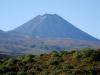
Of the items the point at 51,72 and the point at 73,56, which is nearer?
the point at 51,72

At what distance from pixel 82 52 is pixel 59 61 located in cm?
157

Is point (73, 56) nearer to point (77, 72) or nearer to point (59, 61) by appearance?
point (59, 61)

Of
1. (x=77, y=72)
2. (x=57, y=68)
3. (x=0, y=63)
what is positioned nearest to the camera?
(x=77, y=72)

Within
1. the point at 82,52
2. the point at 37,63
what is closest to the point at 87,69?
the point at 82,52

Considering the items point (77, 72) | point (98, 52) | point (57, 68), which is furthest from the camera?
point (98, 52)

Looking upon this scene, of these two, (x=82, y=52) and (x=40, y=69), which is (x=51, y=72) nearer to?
(x=40, y=69)

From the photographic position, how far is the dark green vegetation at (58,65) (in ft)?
62.6

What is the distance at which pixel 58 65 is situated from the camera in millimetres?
20922

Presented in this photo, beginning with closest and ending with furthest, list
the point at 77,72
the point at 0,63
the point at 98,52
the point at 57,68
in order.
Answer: the point at 77,72
the point at 57,68
the point at 98,52
the point at 0,63

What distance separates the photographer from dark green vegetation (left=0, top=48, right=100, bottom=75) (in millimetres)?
19091

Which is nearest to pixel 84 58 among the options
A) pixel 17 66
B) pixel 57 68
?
pixel 57 68

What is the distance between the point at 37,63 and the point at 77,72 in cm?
454

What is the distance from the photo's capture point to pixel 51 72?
63.7 ft

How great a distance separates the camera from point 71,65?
20625 mm
